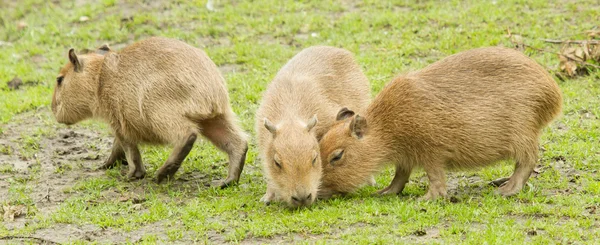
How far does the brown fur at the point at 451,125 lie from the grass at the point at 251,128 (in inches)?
9.3

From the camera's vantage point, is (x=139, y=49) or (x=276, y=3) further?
(x=276, y=3)

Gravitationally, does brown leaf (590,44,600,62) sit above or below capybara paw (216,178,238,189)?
above

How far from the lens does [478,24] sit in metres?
10.7

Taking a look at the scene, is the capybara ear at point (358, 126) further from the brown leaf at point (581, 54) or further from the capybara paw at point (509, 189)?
the brown leaf at point (581, 54)

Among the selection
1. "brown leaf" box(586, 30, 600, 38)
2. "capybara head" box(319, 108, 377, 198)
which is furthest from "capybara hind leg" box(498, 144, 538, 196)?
"brown leaf" box(586, 30, 600, 38)

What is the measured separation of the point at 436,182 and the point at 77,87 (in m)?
3.25

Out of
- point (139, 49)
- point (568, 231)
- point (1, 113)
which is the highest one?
point (139, 49)

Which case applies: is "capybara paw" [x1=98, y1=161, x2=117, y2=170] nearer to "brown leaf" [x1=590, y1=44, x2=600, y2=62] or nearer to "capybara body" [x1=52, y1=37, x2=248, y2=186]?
"capybara body" [x1=52, y1=37, x2=248, y2=186]

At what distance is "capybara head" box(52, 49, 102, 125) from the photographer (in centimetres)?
749

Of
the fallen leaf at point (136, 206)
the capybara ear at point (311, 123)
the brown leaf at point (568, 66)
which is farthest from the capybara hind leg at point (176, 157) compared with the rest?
the brown leaf at point (568, 66)

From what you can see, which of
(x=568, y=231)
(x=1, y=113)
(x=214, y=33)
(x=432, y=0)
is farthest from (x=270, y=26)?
(x=568, y=231)

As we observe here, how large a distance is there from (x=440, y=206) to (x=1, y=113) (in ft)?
17.1

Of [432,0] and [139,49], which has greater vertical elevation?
[139,49]

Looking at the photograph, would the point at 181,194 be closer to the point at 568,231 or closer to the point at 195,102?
the point at 195,102
